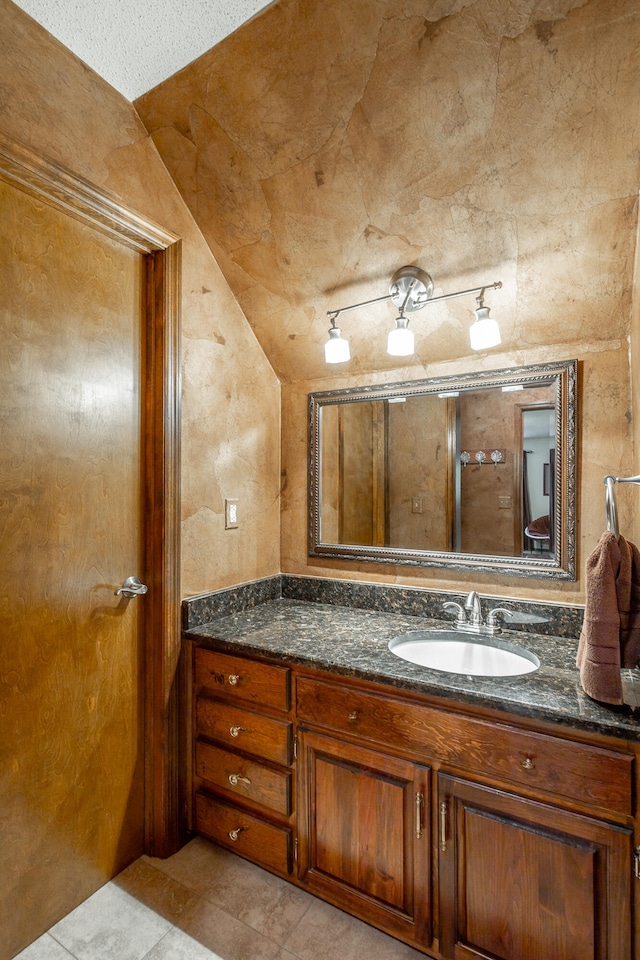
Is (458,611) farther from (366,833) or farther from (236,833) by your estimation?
(236,833)

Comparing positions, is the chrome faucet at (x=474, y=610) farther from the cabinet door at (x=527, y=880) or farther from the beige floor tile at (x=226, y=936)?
the beige floor tile at (x=226, y=936)

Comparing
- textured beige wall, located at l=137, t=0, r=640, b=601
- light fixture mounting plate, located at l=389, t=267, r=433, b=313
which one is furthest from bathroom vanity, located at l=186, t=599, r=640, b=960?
light fixture mounting plate, located at l=389, t=267, r=433, b=313

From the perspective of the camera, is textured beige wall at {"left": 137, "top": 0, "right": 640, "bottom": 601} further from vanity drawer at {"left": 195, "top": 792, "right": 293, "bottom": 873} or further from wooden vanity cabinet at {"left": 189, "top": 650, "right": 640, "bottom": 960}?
vanity drawer at {"left": 195, "top": 792, "right": 293, "bottom": 873}

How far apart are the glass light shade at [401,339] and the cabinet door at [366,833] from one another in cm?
127

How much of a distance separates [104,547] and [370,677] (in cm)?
94

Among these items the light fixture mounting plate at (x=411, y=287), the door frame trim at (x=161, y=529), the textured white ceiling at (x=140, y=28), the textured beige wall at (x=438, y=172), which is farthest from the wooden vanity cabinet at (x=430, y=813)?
the textured white ceiling at (x=140, y=28)

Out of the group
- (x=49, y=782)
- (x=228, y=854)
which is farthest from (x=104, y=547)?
(x=228, y=854)

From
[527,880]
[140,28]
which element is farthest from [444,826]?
[140,28]

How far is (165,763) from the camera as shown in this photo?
1636mm

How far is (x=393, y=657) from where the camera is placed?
4.56ft

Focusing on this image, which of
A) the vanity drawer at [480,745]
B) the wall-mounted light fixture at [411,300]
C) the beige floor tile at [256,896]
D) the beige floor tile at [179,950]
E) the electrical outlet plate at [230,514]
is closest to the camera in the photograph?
the vanity drawer at [480,745]

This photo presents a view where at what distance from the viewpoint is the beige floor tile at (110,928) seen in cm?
130

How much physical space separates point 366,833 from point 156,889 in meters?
0.77

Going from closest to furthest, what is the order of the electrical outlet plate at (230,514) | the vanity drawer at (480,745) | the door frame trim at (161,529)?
the vanity drawer at (480,745), the door frame trim at (161,529), the electrical outlet plate at (230,514)
